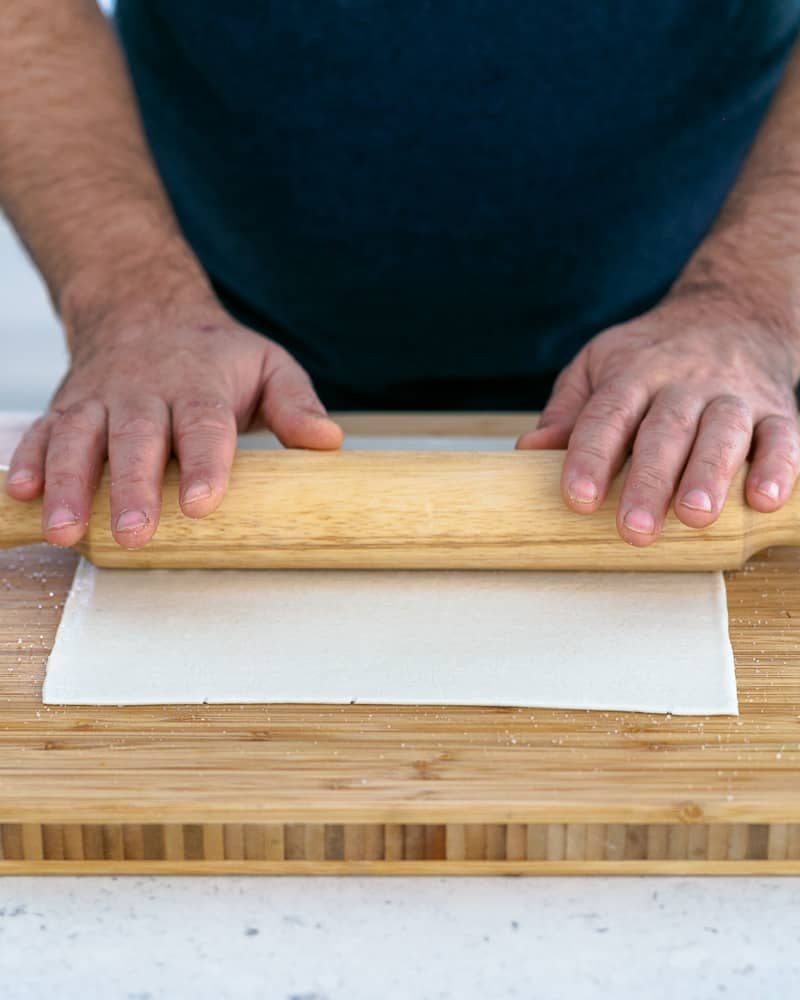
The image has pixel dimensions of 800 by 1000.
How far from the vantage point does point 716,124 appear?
60.6 inches

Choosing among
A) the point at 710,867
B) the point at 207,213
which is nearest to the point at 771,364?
the point at 710,867

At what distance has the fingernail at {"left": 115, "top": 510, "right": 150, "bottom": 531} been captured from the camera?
102 cm

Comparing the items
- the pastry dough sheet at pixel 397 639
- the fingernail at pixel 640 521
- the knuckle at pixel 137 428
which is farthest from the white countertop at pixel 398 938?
the knuckle at pixel 137 428

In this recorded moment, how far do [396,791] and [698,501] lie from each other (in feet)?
1.26

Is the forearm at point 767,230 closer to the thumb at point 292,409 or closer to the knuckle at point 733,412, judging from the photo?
the knuckle at point 733,412

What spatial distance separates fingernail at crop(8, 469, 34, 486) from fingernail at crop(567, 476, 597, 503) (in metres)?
0.49

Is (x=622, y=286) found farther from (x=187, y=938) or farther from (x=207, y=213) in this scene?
(x=187, y=938)

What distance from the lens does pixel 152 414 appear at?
110cm

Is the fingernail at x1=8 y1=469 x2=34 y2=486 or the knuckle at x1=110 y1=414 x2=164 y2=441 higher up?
the knuckle at x1=110 y1=414 x2=164 y2=441

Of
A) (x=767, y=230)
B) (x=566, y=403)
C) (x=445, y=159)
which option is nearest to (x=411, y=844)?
(x=566, y=403)

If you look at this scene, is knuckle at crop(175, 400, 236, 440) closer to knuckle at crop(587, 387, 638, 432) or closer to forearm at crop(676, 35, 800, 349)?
knuckle at crop(587, 387, 638, 432)

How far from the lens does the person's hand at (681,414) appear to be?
3.38 ft

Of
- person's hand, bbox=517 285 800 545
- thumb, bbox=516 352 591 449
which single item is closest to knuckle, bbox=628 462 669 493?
person's hand, bbox=517 285 800 545

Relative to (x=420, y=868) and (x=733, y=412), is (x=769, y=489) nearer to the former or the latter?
(x=733, y=412)
